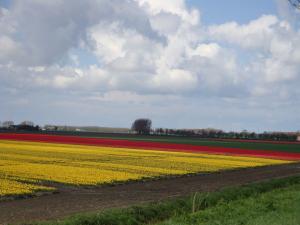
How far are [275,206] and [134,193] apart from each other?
7269 millimetres

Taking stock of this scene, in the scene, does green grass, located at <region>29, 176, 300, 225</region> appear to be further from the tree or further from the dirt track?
the tree

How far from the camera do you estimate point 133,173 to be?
32.9 metres

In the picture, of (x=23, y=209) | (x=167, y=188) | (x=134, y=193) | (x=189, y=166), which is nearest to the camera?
(x=23, y=209)

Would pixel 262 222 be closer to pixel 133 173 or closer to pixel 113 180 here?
pixel 113 180

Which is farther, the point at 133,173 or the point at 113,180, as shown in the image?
the point at 133,173

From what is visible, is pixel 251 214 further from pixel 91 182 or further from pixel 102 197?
pixel 91 182

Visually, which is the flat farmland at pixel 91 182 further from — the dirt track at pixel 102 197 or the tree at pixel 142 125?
the tree at pixel 142 125

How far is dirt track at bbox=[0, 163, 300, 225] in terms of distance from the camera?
702 inches

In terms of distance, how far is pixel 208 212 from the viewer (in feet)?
56.4

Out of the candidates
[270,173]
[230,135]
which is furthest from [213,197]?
[230,135]

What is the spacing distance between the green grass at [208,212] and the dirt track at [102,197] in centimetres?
185

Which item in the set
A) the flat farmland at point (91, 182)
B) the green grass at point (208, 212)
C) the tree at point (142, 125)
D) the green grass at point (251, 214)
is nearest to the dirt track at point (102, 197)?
the flat farmland at point (91, 182)

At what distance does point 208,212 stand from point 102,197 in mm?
6394

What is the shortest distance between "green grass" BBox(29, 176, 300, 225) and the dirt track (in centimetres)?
185
